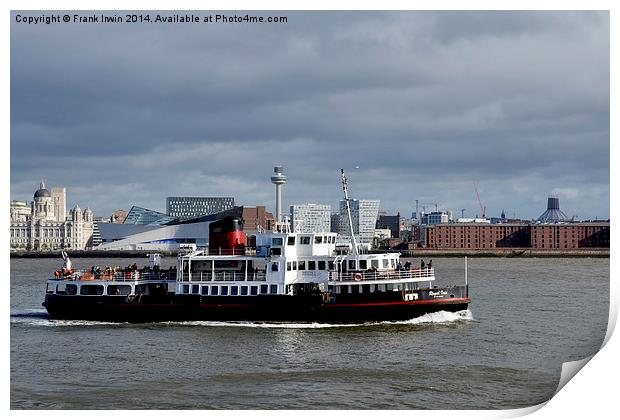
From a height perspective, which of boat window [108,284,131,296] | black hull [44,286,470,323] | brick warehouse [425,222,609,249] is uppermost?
brick warehouse [425,222,609,249]

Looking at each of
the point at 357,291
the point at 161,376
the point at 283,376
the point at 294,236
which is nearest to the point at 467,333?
the point at 357,291

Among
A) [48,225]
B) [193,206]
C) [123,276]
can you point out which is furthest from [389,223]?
[123,276]

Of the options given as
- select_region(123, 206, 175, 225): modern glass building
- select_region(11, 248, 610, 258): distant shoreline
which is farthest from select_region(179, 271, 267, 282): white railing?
select_region(123, 206, 175, 225): modern glass building

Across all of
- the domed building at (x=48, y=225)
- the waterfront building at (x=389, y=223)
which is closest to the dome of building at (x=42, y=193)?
the domed building at (x=48, y=225)

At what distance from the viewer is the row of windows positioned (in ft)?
82.8

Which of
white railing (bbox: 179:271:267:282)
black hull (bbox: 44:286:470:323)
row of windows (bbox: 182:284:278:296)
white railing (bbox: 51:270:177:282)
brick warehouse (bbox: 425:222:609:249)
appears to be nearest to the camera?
black hull (bbox: 44:286:470:323)

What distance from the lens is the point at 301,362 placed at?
18.8 m

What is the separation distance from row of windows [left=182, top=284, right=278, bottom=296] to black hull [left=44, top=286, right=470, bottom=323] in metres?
0.15

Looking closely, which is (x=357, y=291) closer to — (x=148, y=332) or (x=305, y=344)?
(x=305, y=344)

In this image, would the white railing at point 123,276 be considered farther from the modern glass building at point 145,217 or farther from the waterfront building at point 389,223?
the waterfront building at point 389,223

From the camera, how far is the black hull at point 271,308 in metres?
24.8

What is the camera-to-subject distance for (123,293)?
26.7 m

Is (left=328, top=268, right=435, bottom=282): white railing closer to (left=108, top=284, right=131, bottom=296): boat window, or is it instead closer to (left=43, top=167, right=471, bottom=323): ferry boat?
(left=43, top=167, right=471, bottom=323): ferry boat

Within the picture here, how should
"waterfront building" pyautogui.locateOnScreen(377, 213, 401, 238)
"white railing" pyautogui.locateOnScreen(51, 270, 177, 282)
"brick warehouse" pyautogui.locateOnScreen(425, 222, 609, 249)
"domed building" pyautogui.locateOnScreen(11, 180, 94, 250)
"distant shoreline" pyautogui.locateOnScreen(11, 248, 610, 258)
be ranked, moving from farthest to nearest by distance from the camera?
1. "waterfront building" pyautogui.locateOnScreen(377, 213, 401, 238)
2. "domed building" pyautogui.locateOnScreen(11, 180, 94, 250)
3. "brick warehouse" pyautogui.locateOnScreen(425, 222, 609, 249)
4. "distant shoreline" pyautogui.locateOnScreen(11, 248, 610, 258)
5. "white railing" pyautogui.locateOnScreen(51, 270, 177, 282)
